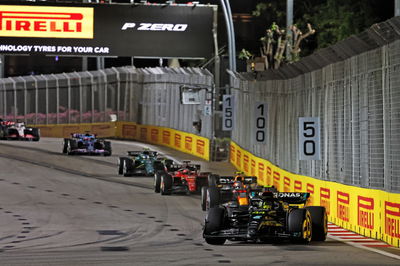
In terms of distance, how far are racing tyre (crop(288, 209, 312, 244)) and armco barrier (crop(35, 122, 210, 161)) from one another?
85.8 feet

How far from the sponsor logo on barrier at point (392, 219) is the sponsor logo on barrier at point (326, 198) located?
4401 mm

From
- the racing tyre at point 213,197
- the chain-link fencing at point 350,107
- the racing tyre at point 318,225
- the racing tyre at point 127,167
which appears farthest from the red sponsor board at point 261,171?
the racing tyre at point 318,225

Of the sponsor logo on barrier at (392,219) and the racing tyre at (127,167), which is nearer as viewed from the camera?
the sponsor logo on barrier at (392,219)

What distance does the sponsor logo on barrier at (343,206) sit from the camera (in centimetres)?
2142

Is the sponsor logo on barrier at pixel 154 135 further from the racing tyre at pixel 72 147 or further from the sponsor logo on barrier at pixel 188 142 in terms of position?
the racing tyre at pixel 72 147

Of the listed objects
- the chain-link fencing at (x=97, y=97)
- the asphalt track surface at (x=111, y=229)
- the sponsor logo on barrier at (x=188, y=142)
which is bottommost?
the asphalt track surface at (x=111, y=229)

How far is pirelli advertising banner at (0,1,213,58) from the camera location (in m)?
44.0

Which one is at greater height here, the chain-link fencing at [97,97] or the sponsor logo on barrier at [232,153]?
the chain-link fencing at [97,97]

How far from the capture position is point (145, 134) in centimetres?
5612

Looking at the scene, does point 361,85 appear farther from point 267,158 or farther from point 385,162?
point 267,158

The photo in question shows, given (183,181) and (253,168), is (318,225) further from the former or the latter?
(253,168)

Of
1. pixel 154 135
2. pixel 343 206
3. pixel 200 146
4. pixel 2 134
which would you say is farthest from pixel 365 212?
pixel 154 135

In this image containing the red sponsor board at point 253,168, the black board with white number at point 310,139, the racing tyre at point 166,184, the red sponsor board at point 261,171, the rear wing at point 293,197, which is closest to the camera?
the rear wing at point 293,197

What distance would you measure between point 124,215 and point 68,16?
21.2m
